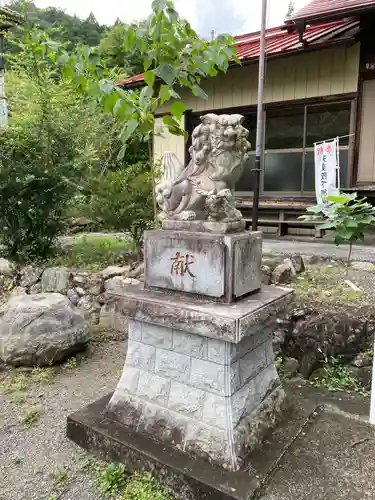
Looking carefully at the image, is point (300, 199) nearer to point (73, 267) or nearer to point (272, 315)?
point (73, 267)

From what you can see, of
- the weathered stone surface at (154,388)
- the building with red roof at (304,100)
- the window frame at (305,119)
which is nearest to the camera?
the weathered stone surface at (154,388)

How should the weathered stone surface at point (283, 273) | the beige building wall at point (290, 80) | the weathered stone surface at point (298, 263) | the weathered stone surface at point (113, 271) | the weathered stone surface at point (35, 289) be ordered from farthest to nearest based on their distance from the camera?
the beige building wall at point (290, 80) → the weathered stone surface at point (35, 289) → the weathered stone surface at point (113, 271) → the weathered stone surface at point (298, 263) → the weathered stone surface at point (283, 273)

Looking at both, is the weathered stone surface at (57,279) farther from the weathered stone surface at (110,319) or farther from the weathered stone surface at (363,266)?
the weathered stone surface at (363,266)

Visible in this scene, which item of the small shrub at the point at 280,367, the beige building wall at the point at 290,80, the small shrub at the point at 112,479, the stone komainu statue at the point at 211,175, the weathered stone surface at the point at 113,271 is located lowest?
the small shrub at the point at 112,479

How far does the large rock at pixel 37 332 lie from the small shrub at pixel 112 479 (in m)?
1.98

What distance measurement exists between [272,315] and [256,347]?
0.31 m

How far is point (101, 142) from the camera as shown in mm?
8656

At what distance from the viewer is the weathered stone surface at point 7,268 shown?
6.67 meters

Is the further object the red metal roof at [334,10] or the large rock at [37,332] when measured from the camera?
the red metal roof at [334,10]

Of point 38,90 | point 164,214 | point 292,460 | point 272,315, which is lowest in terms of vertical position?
point 292,460

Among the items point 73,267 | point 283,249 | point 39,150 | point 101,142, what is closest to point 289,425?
point 283,249

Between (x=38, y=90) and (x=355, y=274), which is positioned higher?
(x=38, y=90)

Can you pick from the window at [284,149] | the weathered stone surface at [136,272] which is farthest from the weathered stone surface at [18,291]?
the window at [284,149]

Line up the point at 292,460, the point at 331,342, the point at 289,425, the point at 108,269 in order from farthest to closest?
the point at 108,269 < the point at 331,342 < the point at 289,425 < the point at 292,460
